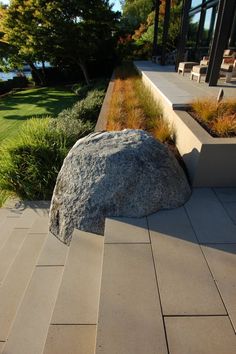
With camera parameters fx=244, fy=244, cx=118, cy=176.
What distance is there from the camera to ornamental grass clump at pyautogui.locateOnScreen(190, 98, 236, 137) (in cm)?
322

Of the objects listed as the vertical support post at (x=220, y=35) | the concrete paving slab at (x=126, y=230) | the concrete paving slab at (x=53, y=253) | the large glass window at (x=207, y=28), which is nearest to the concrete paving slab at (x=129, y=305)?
the concrete paving slab at (x=126, y=230)

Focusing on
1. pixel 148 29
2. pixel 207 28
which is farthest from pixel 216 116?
pixel 148 29

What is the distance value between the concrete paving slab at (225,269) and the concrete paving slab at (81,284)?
2.98ft

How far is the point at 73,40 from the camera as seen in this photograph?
46.0ft

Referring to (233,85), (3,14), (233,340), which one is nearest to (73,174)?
(233,340)

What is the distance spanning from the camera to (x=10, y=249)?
9.40 feet

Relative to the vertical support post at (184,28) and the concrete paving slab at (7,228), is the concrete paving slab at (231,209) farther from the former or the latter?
the vertical support post at (184,28)

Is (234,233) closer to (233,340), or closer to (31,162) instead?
(233,340)

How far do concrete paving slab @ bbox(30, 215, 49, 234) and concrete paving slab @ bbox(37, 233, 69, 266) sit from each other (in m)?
0.33

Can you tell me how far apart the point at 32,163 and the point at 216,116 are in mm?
2985

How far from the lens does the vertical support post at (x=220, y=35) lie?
207 inches

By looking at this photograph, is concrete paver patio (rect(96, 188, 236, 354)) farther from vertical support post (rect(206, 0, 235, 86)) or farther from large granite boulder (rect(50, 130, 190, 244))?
vertical support post (rect(206, 0, 235, 86))

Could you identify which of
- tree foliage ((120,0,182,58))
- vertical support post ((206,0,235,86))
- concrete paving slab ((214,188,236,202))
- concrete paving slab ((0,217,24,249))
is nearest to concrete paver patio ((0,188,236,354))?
concrete paving slab ((214,188,236,202))

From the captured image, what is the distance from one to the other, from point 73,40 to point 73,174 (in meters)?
13.9
